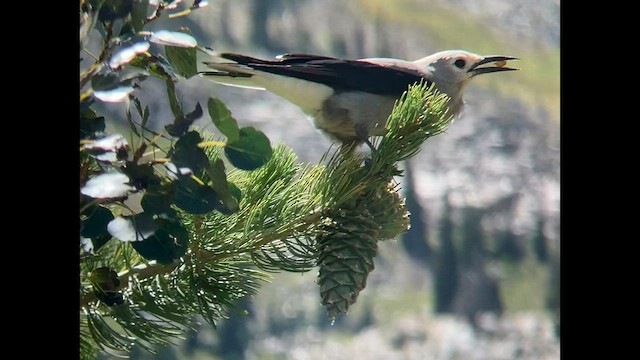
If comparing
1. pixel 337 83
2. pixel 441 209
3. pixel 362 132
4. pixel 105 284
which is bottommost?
pixel 105 284

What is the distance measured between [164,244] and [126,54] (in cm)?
10

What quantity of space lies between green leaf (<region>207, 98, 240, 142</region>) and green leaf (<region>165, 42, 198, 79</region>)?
4cm

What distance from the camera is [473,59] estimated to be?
1.24 metres

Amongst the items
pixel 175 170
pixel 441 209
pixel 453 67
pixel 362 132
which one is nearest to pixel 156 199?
pixel 175 170

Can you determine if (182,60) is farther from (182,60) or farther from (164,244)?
(164,244)

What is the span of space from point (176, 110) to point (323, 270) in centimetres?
24

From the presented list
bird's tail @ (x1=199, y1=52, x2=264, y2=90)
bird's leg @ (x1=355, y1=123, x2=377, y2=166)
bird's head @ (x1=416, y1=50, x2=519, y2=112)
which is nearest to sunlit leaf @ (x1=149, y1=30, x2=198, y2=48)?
bird's leg @ (x1=355, y1=123, x2=377, y2=166)

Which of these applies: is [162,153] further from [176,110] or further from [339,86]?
[339,86]

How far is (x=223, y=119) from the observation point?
505 millimetres

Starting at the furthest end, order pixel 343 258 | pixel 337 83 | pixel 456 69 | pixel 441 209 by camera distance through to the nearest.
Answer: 1. pixel 441 209
2. pixel 456 69
3. pixel 337 83
4. pixel 343 258

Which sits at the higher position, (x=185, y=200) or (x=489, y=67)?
(x=489, y=67)

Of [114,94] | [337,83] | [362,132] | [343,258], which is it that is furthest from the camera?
[337,83]

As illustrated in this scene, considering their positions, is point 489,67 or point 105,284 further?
point 489,67
